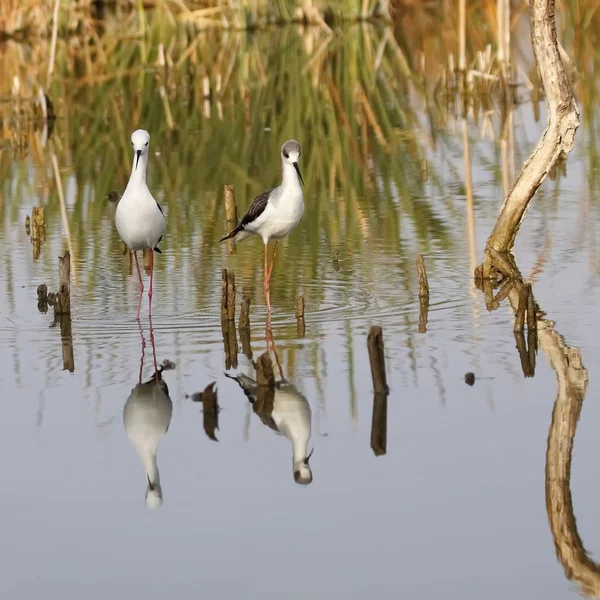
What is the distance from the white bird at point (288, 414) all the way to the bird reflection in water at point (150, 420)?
400 mm

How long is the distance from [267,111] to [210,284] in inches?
345

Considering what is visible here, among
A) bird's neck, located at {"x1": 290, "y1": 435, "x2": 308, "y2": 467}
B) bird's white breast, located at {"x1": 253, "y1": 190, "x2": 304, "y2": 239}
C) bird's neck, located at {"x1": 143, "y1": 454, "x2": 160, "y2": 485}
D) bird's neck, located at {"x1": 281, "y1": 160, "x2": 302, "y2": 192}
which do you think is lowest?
bird's neck, located at {"x1": 143, "y1": 454, "x2": 160, "y2": 485}

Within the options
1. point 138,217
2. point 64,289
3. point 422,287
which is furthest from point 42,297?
point 422,287

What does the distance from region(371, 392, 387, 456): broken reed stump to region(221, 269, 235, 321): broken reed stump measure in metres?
1.56

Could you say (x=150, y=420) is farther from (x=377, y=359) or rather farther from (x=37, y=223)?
(x=37, y=223)

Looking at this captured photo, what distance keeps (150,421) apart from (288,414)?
66cm

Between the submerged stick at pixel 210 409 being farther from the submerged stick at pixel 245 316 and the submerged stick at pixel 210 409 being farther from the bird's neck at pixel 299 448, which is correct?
the submerged stick at pixel 245 316

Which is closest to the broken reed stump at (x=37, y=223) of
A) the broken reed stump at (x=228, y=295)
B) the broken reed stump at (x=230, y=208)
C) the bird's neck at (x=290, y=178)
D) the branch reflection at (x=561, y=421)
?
the broken reed stump at (x=230, y=208)

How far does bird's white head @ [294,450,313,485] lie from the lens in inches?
241

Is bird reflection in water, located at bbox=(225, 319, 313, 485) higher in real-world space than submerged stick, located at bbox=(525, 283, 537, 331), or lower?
lower

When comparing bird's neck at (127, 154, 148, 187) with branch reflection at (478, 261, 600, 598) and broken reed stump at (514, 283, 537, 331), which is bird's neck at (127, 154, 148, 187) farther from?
broken reed stump at (514, 283, 537, 331)

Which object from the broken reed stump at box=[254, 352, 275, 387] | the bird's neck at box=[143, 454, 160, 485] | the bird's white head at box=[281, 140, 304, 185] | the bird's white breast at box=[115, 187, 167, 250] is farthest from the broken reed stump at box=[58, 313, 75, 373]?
the bird's white head at box=[281, 140, 304, 185]

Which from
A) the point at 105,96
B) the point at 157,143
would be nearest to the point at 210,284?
the point at 157,143

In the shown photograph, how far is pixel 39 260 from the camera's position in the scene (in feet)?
35.9
